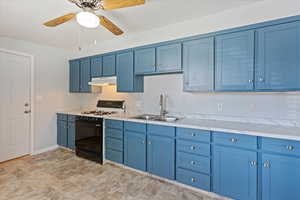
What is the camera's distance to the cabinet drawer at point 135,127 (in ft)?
9.33

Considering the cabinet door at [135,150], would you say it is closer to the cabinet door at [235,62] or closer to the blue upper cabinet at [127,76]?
the blue upper cabinet at [127,76]

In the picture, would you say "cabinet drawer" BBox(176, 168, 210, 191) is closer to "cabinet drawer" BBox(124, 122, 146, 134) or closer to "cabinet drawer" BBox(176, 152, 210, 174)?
"cabinet drawer" BBox(176, 152, 210, 174)

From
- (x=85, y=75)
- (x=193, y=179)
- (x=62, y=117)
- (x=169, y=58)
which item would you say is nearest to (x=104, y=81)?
(x=85, y=75)

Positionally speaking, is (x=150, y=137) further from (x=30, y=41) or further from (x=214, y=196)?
(x=30, y=41)

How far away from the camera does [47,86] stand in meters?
4.06

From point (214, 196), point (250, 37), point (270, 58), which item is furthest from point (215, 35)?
point (214, 196)

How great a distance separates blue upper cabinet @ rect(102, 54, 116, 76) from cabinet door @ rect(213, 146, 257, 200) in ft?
7.91

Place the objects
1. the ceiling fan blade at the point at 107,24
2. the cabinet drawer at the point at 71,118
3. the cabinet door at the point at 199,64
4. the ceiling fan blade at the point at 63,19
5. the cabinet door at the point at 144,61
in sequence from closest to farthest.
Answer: the ceiling fan blade at the point at 63,19 < the ceiling fan blade at the point at 107,24 < the cabinet door at the point at 199,64 < the cabinet door at the point at 144,61 < the cabinet drawer at the point at 71,118

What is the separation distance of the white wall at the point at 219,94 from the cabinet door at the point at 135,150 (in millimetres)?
682

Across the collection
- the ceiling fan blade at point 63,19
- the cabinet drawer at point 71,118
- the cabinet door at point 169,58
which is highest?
the ceiling fan blade at point 63,19

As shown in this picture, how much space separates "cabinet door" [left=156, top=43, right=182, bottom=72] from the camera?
2799mm

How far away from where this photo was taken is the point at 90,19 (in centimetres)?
174

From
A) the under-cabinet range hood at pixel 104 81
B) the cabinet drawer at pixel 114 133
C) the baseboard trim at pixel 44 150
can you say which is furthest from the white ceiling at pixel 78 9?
the baseboard trim at pixel 44 150

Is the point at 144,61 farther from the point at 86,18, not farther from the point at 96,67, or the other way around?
the point at 86,18
